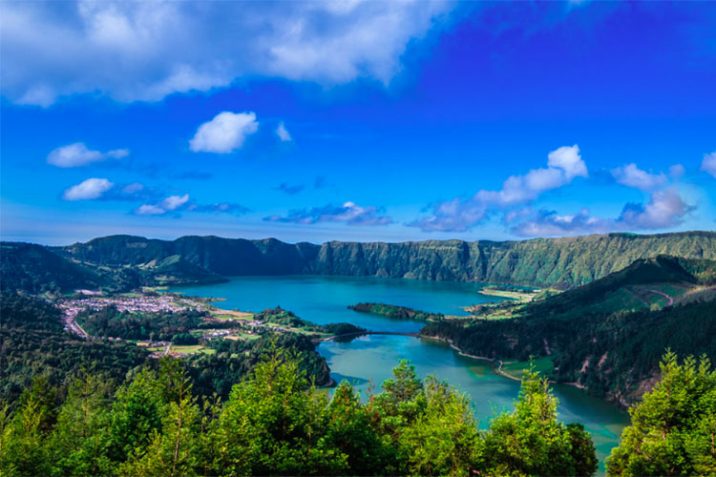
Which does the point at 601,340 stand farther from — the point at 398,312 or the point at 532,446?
the point at 532,446

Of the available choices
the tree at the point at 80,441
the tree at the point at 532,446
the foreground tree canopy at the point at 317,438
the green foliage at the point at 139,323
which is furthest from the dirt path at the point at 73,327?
the tree at the point at 532,446

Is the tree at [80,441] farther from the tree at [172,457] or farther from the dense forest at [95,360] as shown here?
the dense forest at [95,360]

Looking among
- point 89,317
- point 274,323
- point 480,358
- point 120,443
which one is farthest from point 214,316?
point 120,443

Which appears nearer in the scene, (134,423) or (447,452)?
(447,452)

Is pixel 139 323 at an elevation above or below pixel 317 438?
below

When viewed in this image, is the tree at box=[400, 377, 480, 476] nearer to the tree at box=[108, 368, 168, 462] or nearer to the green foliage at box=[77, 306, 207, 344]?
the tree at box=[108, 368, 168, 462]

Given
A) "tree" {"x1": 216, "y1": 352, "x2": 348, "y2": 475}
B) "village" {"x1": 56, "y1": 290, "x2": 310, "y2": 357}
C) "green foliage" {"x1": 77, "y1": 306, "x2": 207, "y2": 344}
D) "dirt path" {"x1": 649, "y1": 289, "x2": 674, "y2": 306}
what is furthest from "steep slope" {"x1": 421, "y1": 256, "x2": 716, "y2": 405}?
"tree" {"x1": 216, "y1": 352, "x2": 348, "y2": 475}

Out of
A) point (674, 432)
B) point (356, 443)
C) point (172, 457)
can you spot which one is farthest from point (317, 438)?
point (674, 432)

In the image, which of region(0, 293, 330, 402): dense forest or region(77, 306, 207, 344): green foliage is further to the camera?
Answer: region(77, 306, 207, 344): green foliage

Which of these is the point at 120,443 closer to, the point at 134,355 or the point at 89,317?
the point at 134,355
